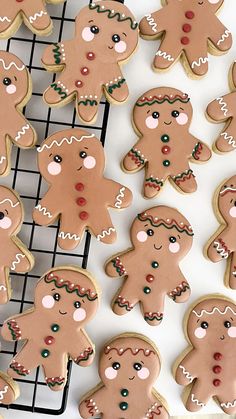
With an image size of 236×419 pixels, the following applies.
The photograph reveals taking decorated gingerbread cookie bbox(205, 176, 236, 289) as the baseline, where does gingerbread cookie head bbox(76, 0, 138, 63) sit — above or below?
above

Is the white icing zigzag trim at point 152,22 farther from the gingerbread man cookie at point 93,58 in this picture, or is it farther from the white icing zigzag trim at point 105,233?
the white icing zigzag trim at point 105,233

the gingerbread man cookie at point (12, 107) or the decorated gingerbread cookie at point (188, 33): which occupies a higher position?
the decorated gingerbread cookie at point (188, 33)

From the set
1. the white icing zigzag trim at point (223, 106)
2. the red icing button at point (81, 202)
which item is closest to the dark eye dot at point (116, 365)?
the red icing button at point (81, 202)

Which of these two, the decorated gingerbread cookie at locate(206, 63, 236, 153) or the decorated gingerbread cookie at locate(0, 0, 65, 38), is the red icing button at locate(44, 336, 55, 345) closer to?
the decorated gingerbread cookie at locate(206, 63, 236, 153)

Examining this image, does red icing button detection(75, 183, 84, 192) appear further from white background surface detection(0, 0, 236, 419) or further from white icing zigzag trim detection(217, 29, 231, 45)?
white icing zigzag trim detection(217, 29, 231, 45)

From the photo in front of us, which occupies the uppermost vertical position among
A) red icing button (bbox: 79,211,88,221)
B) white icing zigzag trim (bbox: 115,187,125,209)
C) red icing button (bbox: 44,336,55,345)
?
white icing zigzag trim (bbox: 115,187,125,209)

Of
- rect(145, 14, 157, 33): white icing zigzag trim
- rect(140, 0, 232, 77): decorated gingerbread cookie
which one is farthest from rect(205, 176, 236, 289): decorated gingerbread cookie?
rect(145, 14, 157, 33): white icing zigzag trim
